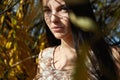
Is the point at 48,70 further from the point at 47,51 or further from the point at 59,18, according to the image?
the point at 59,18

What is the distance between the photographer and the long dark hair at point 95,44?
341 mm

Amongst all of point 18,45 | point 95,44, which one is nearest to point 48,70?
point 18,45

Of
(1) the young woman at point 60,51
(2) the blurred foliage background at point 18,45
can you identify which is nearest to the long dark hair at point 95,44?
(1) the young woman at point 60,51

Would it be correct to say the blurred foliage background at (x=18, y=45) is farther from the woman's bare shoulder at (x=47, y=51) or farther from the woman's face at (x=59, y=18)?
the woman's face at (x=59, y=18)

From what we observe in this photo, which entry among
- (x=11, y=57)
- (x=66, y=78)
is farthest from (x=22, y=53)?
(x=66, y=78)

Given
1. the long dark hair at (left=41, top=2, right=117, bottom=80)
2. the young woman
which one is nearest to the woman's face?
the young woman

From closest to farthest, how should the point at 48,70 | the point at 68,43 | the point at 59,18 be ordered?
the point at 59,18 → the point at 68,43 → the point at 48,70

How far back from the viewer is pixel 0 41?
1.48 m

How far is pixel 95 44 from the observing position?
344 millimetres

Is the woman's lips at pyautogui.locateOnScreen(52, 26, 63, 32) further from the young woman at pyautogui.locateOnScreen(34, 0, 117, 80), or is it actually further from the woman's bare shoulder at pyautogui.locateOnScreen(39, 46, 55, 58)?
the woman's bare shoulder at pyautogui.locateOnScreen(39, 46, 55, 58)

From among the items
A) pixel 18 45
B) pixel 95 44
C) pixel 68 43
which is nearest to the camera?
pixel 95 44

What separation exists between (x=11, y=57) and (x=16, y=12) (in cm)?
19

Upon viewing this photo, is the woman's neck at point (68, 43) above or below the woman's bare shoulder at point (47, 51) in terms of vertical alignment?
above

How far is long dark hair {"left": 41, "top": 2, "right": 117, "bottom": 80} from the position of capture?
1.12ft
